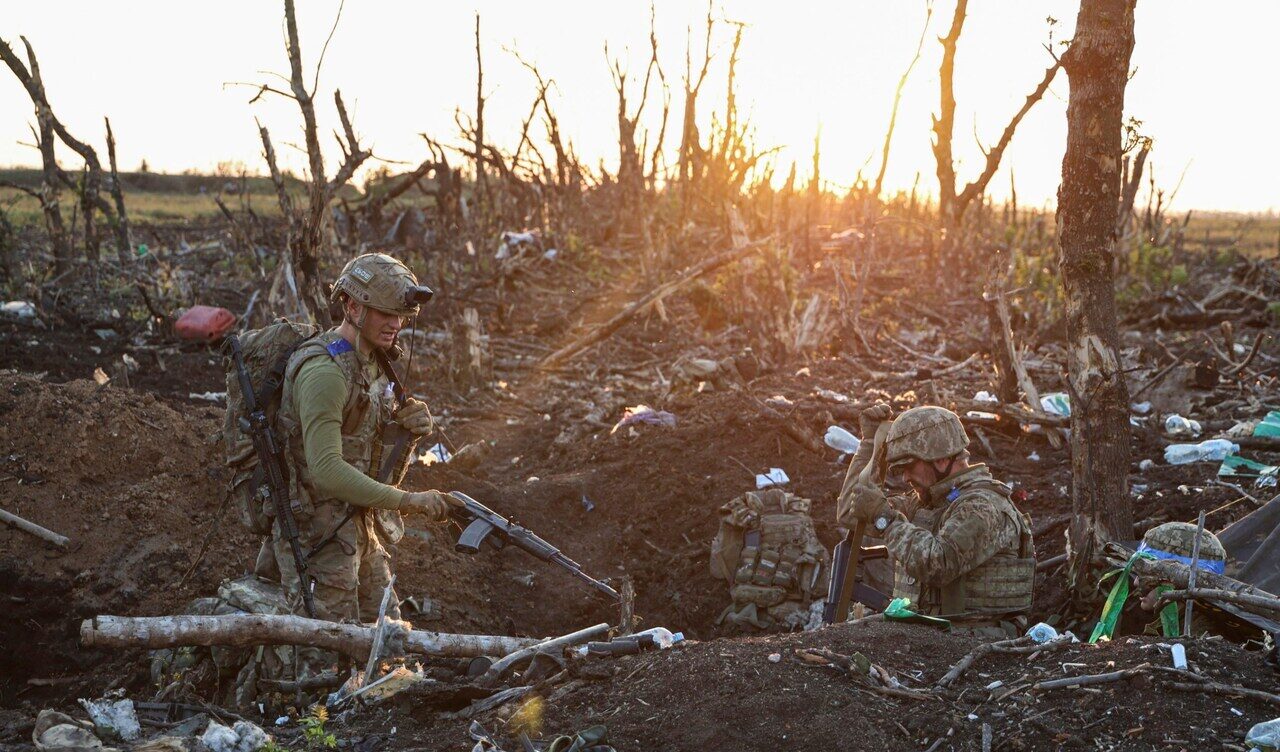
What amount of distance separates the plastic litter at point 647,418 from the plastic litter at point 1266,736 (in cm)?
714

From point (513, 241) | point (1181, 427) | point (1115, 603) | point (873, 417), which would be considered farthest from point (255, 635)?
point (513, 241)

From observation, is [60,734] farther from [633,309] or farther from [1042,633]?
[633,309]

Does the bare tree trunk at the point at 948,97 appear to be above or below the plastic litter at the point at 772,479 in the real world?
above

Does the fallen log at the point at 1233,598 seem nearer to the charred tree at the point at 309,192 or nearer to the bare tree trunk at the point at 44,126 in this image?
the charred tree at the point at 309,192

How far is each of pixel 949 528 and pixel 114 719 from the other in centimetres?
349

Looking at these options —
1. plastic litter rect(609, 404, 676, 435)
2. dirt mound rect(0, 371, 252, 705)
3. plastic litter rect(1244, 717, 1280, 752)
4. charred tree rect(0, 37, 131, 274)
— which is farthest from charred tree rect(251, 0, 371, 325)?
plastic litter rect(1244, 717, 1280, 752)

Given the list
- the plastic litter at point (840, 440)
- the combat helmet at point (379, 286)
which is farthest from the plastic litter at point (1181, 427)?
the combat helmet at point (379, 286)

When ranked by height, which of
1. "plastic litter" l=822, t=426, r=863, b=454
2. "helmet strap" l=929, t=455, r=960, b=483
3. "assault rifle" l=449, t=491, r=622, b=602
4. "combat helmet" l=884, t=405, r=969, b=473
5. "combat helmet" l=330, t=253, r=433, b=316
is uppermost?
"combat helmet" l=330, t=253, r=433, b=316

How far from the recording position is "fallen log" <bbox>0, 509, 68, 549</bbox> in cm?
700

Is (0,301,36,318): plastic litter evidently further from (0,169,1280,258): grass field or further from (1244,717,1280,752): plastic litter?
(0,169,1280,258): grass field

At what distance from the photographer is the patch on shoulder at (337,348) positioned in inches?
179

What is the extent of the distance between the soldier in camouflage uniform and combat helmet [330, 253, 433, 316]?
7.25ft

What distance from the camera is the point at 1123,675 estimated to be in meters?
3.67

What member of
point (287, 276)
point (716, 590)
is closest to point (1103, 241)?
point (716, 590)
